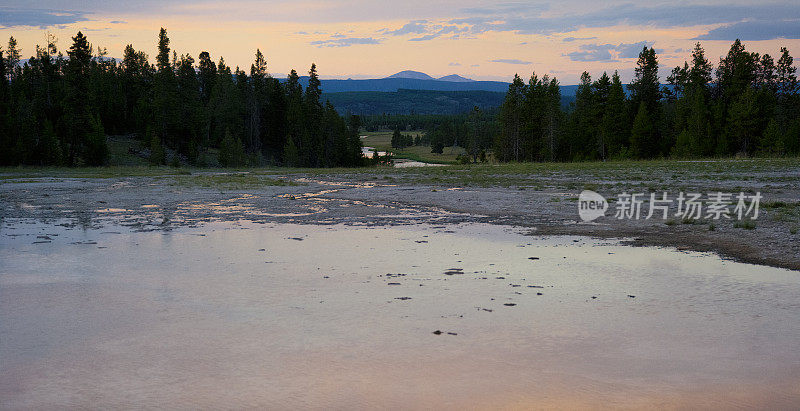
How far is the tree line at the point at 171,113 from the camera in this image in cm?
6394

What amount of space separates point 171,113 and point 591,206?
261ft

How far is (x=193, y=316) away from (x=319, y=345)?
208cm

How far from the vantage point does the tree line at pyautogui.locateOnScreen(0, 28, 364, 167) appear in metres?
63.9

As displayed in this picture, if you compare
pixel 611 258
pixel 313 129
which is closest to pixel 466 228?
pixel 611 258

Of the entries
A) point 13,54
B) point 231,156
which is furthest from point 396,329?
point 13,54

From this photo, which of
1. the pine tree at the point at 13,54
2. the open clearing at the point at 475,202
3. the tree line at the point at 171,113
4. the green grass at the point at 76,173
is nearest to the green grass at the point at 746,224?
the open clearing at the point at 475,202

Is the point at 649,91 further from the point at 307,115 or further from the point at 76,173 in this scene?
the point at 76,173

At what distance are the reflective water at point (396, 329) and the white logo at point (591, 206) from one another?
5085mm

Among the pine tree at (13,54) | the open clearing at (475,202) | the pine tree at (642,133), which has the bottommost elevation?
the open clearing at (475,202)

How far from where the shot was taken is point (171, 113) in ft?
289

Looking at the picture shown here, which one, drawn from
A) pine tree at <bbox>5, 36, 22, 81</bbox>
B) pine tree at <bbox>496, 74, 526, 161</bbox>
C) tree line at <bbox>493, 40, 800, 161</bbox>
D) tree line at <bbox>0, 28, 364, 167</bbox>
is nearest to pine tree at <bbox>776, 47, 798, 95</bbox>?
tree line at <bbox>493, 40, 800, 161</bbox>

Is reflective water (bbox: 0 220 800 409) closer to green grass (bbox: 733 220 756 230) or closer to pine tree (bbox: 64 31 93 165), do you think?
green grass (bbox: 733 220 756 230)

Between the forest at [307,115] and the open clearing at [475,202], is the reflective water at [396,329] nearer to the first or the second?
the open clearing at [475,202]

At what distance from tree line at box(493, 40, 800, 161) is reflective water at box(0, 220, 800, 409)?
52.2m
